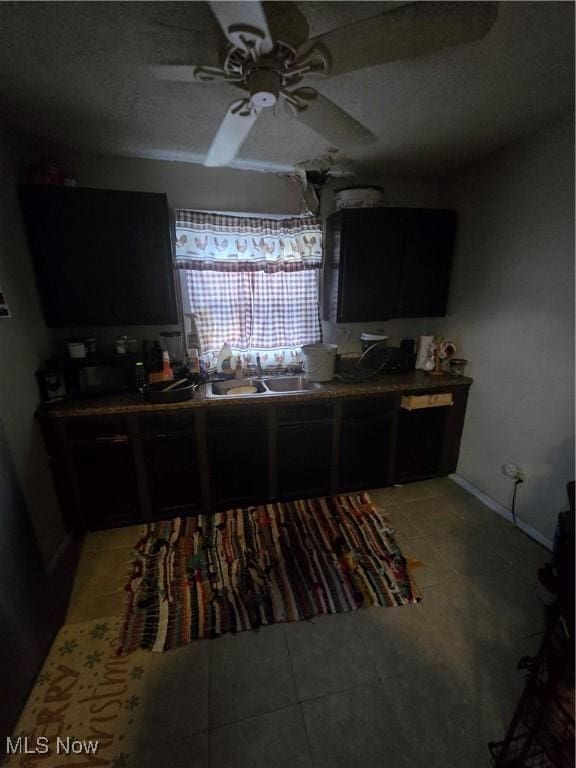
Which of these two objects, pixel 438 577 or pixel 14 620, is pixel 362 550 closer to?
pixel 438 577

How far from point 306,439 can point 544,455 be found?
1465 millimetres

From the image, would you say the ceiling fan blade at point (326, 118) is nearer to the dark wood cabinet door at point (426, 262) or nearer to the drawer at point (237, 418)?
the dark wood cabinet door at point (426, 262)

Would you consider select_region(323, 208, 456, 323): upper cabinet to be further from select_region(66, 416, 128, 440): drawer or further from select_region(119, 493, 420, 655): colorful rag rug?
select_region(66, 416, 128, 440): drawer

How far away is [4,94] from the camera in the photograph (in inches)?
52.2

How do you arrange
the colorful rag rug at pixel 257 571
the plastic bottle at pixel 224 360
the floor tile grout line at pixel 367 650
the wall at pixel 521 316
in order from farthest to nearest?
the plastic bottle at pixel 224 360, the wall at pixel 521 316, the colorful rag rug at pixel 257 571, the floor tile grout line at pixel 367 650

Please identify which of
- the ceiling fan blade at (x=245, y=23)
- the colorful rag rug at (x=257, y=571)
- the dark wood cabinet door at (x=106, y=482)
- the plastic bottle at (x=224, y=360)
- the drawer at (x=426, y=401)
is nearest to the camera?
the ceiling fan blade at (x=245, y=23)

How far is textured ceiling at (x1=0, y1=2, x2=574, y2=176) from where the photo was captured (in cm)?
97

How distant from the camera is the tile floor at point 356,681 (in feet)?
3.42

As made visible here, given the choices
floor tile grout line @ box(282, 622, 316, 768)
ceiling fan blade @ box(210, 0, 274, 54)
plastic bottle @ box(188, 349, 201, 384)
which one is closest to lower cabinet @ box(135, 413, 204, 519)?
plastic bottle @ box(188, 349, 201, 384)

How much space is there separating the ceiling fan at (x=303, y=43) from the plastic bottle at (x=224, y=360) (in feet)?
4.96

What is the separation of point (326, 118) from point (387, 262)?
4.15ft

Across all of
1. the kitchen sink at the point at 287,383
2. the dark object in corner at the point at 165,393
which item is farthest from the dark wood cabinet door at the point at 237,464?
the kitchen sink at the point at 287,383

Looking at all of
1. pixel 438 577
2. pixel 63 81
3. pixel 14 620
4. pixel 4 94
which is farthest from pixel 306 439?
pixel 4 94

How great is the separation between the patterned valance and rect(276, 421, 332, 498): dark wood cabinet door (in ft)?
4.25
